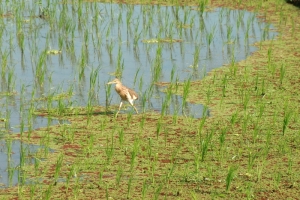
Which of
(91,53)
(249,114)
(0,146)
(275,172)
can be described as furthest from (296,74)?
(0,146)

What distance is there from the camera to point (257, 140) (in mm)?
6836

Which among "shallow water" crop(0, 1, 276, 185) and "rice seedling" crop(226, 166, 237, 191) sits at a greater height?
"rice seedling" crop(226, 166, 237, 191)

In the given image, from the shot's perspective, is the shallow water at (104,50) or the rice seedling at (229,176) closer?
the rice seedling at (229,176)

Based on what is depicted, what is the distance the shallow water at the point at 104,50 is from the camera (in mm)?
7965

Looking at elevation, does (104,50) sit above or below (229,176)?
below

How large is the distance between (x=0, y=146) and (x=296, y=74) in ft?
12.3

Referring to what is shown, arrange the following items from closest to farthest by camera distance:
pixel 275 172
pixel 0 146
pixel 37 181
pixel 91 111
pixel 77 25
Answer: pixel 37 181 → pixel 275 172 → pixel 0 146 → pixel 91 111 → pixel 77 25

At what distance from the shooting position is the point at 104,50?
388 inches

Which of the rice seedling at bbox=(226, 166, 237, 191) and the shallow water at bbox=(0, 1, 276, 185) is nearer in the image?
the rice seedling at bbox=(226, 166, 237, 191)

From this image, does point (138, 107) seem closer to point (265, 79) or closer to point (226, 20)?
point (265, 79)

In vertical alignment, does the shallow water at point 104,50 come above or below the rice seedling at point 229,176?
below

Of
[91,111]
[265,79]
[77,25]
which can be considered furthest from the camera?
[77,25]

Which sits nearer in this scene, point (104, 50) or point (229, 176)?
point (229, 176)

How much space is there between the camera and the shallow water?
26.1 ft
